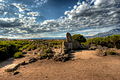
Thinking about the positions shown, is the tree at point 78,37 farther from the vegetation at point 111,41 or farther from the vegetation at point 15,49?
the vegetation at point 15,49

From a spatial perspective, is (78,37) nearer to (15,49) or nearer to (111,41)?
(111,41)

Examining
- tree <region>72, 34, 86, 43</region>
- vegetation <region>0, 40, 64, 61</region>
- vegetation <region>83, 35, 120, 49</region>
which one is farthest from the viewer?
tree <region>72, 34, 86, 43</region>

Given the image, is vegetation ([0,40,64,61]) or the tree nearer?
vegetation ([0,40,64,61])

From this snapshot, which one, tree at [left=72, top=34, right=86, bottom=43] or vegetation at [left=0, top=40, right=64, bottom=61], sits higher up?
tree at [left=72, top=34, right=86, bottom=43]

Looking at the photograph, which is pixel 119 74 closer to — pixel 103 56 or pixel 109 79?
pixel 109 79

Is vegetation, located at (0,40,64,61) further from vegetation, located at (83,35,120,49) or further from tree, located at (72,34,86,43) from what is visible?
vegetation, located at (83,35,120,49)

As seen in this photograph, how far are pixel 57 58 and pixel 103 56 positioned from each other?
8.43 meters

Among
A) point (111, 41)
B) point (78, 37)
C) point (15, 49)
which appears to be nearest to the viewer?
point (15, 49)

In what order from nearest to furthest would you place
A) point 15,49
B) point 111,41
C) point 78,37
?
1. point 15,49
2. point 111,41
3. point 78,37

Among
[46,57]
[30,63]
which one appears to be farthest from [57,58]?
[30,63]

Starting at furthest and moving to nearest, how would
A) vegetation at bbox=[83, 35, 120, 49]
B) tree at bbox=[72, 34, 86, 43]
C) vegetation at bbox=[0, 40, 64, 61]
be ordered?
1. tree at bbox=[72, 34, 86, 43]
2. vegetation at bbox=[83, 35, 120, 49]
3. vegetation at bbox=[0, 40, 64, 61]

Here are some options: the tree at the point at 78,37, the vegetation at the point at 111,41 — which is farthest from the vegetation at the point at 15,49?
the vegetation at the point at 111,41

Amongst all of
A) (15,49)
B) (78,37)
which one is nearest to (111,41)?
(78,37)

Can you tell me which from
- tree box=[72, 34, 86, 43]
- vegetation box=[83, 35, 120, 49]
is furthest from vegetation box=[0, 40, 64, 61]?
vegetation box=[83, 35, 120, 49]
